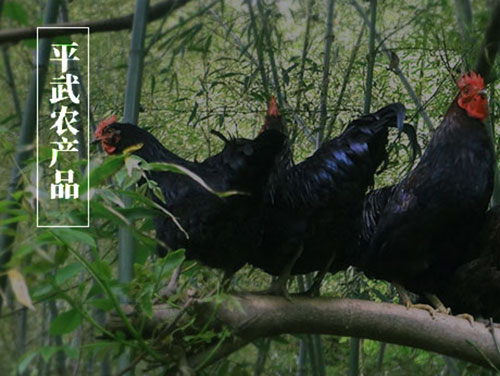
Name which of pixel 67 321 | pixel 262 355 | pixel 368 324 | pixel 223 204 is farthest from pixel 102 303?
pixel 262 355

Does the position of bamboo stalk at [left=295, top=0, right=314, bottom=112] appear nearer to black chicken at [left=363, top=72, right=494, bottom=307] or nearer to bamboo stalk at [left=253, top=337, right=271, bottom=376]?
black chicken at [left=363, top=72, right=494, bottom=307]

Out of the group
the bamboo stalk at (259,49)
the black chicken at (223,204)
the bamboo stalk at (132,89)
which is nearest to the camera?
the bamboo stalk at (132,89)

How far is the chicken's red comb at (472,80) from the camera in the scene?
1382 millimetres

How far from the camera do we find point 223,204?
1.17m

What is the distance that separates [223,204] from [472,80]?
594 mm

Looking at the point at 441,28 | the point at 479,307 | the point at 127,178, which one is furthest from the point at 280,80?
the point at 127,178

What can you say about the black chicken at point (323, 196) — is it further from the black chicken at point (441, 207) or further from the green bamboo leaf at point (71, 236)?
the green bamboo leaf at point (71, 236)

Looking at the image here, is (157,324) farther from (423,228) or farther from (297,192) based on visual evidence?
(423,228)

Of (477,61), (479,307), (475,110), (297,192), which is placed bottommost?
(479,307)

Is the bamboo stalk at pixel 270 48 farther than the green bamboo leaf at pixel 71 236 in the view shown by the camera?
Yes

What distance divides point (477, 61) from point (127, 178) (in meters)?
0.89

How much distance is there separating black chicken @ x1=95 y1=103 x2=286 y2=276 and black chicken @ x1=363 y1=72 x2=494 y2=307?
1.12 feet

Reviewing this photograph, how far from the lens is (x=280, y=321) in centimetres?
110

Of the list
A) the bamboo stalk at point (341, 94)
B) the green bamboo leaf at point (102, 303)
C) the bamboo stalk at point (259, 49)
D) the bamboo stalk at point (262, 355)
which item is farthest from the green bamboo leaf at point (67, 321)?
the bamboo stalk at point (341, 94)
